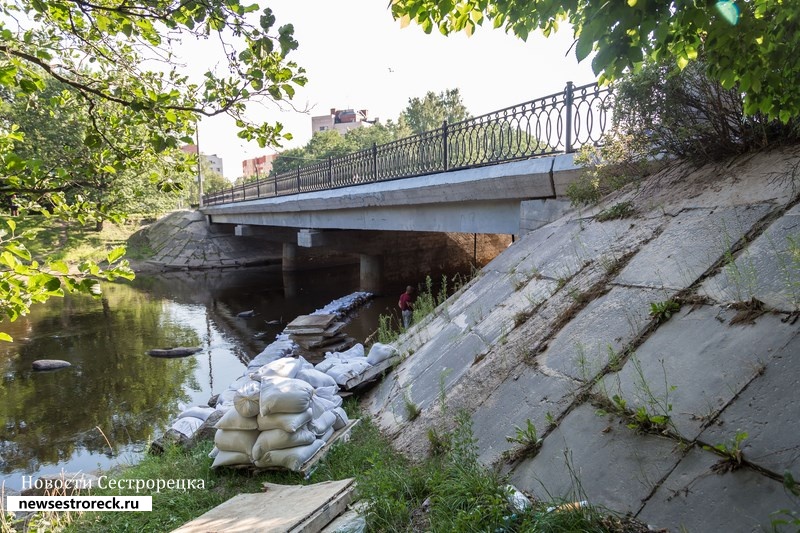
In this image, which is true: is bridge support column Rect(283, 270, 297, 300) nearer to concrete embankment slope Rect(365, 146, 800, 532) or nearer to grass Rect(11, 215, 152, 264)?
grass Rect(11, 215, 152, 264)

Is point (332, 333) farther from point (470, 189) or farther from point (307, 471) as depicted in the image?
point (307, 471)

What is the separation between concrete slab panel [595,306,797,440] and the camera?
239cm

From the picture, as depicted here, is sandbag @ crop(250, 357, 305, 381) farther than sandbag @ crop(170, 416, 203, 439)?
No

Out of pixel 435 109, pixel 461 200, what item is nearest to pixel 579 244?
pixel 461 200

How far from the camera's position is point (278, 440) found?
12.8 feet

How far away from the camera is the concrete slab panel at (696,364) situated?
94.0 inches

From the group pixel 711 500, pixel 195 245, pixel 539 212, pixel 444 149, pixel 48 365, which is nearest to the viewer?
pixel 711 500

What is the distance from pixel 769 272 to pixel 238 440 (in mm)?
4104

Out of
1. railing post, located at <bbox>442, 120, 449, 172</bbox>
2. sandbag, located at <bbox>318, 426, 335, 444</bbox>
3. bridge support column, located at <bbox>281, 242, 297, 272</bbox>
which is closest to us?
sandbag, located at <bbox>318, 426, 335, 444</bbox>

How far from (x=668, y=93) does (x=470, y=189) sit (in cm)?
383

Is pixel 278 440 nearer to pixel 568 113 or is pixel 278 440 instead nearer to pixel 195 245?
pixel 568 113

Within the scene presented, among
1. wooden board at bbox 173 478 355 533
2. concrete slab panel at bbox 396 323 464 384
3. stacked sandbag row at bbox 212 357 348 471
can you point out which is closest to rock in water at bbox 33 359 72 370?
stacked sandbag row at bbox 212 357 348 471

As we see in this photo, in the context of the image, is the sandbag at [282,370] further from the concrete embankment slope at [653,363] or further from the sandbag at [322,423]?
the concrete embankment slope at [653,363]

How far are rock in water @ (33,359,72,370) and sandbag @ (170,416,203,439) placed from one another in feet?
22.5
